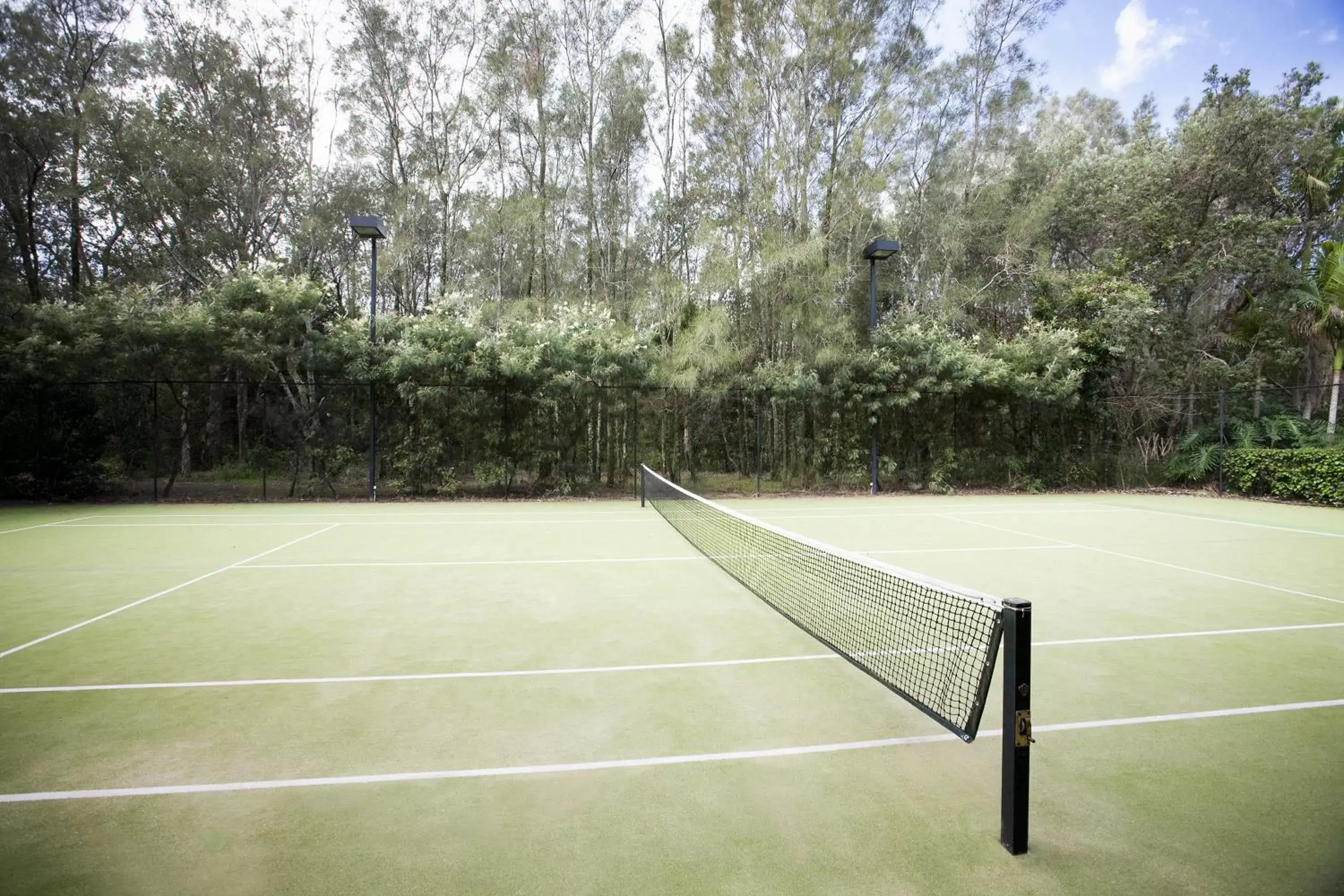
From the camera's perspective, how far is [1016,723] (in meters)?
2.05

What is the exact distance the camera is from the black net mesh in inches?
118

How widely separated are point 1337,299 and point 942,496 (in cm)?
870

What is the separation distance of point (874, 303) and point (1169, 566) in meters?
8.86

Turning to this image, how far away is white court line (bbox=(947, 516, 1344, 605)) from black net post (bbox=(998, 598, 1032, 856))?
17.4 ft

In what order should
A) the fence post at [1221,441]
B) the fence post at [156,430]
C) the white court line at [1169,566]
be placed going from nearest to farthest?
the white court line at [1169,566] < the fence post at [156,430] < the fence post at [1221,441]

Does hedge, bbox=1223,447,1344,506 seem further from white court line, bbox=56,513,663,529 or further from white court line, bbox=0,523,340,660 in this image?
white court line, bbox=0,523,340,660

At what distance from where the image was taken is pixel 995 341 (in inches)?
612

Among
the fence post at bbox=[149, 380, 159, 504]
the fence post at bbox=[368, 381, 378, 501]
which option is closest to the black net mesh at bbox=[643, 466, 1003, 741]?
the fence post at bbox=[368, 381, 378, 501]

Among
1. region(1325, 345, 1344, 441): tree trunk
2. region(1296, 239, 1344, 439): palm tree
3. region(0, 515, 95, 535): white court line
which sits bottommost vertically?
region(0, 515, 95, 535): white court line

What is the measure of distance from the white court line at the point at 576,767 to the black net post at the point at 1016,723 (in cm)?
80

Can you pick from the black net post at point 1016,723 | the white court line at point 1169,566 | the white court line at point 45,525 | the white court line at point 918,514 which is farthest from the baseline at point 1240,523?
the white court line at point 45,525

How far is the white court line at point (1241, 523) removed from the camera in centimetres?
888

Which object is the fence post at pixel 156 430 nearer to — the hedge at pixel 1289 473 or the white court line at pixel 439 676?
the white court line at pixel 439 676

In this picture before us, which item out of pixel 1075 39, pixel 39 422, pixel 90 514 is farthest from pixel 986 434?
pixel 39 422
